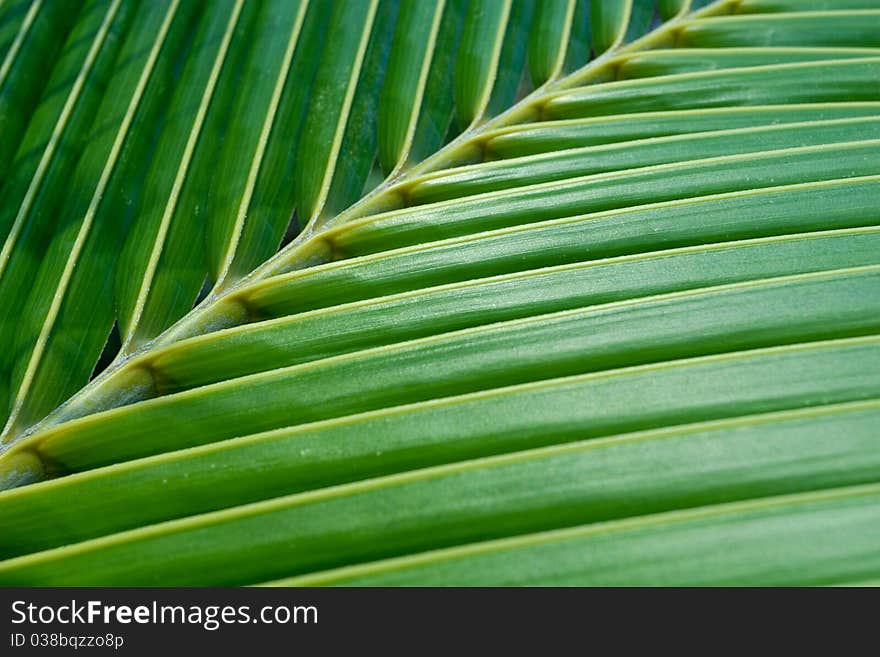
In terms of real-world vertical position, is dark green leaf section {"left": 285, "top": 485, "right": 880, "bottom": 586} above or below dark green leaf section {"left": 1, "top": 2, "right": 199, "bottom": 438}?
below

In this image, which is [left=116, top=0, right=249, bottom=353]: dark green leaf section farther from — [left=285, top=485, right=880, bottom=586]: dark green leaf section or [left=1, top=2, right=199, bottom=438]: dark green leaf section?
[left=285, top=485, right=880, bottom=586]: dark green leaf section

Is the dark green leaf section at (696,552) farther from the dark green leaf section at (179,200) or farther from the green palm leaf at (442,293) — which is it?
the dark green leaf section at (179,200)

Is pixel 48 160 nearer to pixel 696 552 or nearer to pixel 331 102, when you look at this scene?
pixel 331 102

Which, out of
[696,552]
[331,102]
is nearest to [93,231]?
[331,102]

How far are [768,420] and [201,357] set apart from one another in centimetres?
51

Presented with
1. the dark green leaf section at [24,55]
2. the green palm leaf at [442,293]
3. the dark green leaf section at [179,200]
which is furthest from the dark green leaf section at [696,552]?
the dark green leaf section at [24,55]

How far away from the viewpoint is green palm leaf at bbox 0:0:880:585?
1.78ft

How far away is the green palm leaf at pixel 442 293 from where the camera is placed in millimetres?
543

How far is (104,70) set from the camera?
94 centimetres

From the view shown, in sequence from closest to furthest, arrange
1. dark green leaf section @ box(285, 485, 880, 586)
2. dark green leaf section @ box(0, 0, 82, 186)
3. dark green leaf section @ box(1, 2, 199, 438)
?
dark green leaf section @ box(285, 485, 880, 586) < dark green leaf section @ box(1, 2, 199, 438) < dark green leaf section @ box(0, 0, 82, 186)

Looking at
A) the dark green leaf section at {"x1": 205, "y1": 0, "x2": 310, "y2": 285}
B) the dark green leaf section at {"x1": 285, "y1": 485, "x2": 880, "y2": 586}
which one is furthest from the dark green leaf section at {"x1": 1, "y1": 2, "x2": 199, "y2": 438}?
the dark green leaf section at {"x1": 285, "y1": 485, "x2": 880, "y2": 586}

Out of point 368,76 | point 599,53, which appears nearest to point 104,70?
point 368,76

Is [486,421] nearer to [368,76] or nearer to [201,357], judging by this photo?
[201,357]

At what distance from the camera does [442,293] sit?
697 mm
